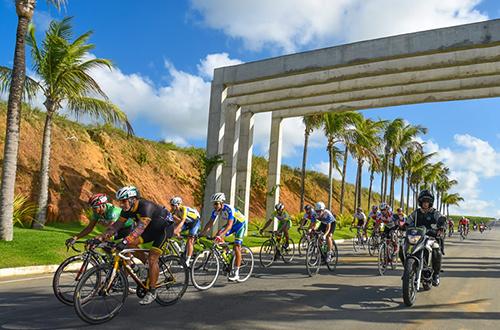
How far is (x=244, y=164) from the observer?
23.2m

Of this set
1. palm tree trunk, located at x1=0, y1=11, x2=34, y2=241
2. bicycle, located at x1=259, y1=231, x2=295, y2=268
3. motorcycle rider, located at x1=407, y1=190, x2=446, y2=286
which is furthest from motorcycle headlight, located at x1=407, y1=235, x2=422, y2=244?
palm tree trunk, located at x1=0, y1=11, x2=34, y2=241

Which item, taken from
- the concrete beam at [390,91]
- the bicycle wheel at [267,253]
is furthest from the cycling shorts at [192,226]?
the concrete beam at [390,91]

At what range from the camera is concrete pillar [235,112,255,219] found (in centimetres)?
2303

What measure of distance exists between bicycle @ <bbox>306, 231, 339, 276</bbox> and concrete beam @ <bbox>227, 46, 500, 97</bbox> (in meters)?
8.73

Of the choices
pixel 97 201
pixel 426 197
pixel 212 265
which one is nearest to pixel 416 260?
pixel 426 197

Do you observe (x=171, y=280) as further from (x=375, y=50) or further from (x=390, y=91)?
(x=390, y=91)

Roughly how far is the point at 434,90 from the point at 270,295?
15221mm

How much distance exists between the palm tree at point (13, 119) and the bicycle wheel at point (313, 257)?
26.6 ft

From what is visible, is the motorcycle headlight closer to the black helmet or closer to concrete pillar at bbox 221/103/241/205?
the black helmet

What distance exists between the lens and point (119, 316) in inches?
235

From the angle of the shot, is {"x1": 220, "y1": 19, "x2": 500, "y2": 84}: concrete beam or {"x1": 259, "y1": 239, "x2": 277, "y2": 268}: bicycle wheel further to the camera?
{"x1": 220, "y1": 19, "x2": 500, "y2": 84}: concrete beam

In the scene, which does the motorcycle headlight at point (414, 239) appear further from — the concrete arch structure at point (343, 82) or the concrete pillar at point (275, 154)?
the concrete pillar at point (275, 154)

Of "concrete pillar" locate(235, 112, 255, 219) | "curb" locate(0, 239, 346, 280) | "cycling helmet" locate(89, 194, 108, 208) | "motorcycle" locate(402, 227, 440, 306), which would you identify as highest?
"concrete pillar" locate(235, 112, 255, 219)

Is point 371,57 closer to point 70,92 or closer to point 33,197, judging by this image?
point 70,92
